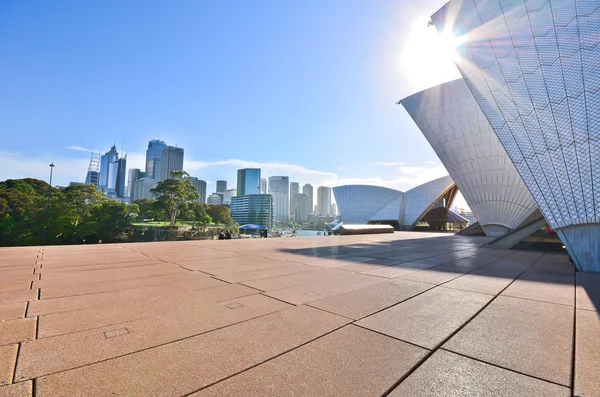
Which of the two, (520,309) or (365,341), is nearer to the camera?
(365,341)

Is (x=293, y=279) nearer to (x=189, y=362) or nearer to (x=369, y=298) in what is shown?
(x=369, y=298)

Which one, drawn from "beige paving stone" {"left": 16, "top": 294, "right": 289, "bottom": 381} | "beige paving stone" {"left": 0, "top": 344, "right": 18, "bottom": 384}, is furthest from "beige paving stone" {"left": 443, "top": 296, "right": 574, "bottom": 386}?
"beige paving stone" {"left": 0, "top": 344, "right": 18, "bottom": 384}

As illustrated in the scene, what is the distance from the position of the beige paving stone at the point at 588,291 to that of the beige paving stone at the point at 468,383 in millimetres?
3138

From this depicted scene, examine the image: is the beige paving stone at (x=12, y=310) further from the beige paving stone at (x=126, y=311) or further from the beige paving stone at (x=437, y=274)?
the beige paving stone at (x=437, y=274)

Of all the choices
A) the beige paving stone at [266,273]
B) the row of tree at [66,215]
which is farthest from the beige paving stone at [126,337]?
the row of tree at [66,215]

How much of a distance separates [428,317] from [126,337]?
3.51 meters

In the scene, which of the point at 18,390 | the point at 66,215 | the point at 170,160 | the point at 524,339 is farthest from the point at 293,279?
the point at 170,160

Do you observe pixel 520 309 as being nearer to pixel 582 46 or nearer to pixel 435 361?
pixel 435 361

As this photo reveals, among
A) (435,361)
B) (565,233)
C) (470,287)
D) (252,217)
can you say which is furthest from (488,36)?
(252,217)

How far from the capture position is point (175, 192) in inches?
2063

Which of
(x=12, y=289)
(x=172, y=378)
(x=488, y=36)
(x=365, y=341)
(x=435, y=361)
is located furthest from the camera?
(x=488, y=36)

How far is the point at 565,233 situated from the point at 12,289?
13.8 meters

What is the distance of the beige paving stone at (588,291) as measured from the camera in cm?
424

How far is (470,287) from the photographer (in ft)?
17.3
